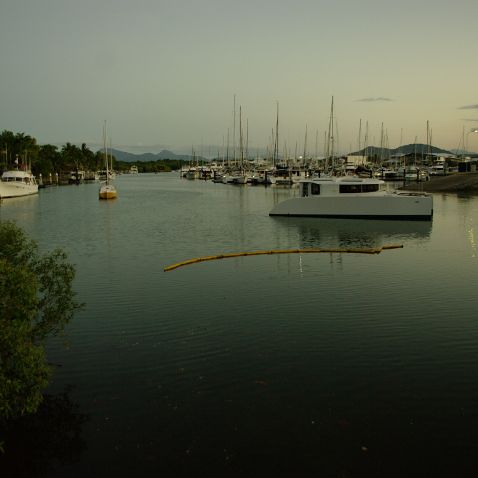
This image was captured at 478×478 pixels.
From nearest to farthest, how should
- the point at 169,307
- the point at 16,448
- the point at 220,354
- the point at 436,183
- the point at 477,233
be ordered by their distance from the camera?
1. the point at 16,448
2. the point at 220,354
3. the point at 169,307
4. the point at 477,233
5. the point at 436,183

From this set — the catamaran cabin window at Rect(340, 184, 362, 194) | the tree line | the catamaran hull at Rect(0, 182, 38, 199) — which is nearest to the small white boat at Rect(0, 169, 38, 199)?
the catamaran hull at Rect(0, 182, 38, 199)

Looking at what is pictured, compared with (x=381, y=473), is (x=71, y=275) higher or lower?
higher

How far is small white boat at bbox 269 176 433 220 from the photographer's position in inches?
2005

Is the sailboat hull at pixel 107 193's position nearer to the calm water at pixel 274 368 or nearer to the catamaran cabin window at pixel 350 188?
the catamaran cabin window at pixel 350 188

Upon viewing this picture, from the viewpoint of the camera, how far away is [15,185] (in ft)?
320

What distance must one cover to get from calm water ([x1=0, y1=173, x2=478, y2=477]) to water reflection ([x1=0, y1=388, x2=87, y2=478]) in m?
0.11

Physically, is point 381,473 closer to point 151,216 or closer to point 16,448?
point 16,448

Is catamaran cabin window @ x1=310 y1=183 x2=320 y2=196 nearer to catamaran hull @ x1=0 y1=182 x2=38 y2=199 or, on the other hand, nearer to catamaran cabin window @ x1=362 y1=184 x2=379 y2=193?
catamaran cabin window @ x1=362 y1=184 x2=379 y2=193

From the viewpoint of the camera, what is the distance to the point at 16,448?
422 inches

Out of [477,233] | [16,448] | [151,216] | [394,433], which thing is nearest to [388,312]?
[394,433]

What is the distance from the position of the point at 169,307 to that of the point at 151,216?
40.8 metres

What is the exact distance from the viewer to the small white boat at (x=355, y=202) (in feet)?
167

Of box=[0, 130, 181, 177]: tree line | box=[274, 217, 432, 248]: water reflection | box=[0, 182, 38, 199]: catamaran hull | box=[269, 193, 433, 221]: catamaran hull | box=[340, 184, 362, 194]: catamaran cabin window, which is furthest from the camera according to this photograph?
box=[0, 130, 181, 177]: tree line

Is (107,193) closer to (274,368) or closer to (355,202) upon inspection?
(355,202)
